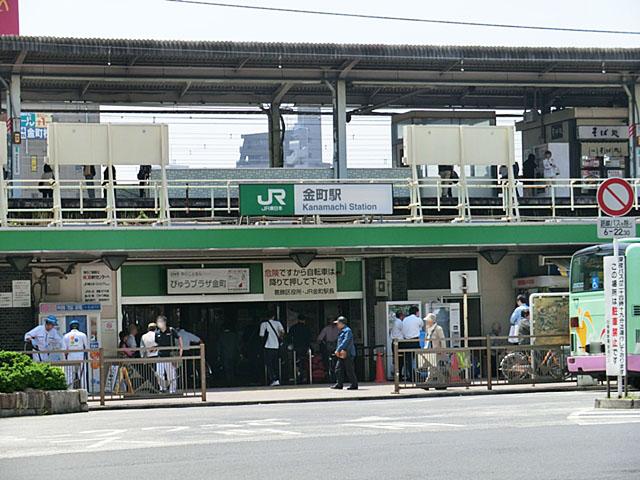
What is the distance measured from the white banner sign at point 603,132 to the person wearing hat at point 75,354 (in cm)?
1807

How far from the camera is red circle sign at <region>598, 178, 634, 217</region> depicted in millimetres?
19531

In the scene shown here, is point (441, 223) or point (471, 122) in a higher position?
point (471, 122)

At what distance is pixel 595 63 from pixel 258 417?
22.0m

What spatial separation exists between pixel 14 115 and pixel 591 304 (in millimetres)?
16998

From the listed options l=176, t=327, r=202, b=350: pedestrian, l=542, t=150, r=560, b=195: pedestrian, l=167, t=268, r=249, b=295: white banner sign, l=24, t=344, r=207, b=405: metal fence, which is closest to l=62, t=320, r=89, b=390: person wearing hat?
l=24, t=344, r=207, b=405: metal fence

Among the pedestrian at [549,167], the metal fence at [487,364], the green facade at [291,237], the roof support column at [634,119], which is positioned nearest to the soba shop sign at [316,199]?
the green facade at [291,237]

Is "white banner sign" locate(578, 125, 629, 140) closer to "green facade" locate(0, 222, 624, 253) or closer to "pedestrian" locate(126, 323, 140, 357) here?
"green facade" locate(0, 222, 624, 253)

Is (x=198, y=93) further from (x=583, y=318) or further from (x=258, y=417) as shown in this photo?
(x=258, y=417)

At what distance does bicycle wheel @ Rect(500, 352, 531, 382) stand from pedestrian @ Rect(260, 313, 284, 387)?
6.00m

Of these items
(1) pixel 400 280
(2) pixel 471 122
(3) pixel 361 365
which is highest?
(2) pixel 471 122

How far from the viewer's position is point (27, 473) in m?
12.4

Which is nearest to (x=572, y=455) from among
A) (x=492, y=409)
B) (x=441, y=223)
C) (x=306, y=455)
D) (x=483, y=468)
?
(x=483, y=468)

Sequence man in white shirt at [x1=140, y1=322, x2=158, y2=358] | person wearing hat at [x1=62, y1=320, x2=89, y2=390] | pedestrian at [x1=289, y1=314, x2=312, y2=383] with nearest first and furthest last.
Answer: person wearing hat at [x1=62, y1=320, x2=89, y2=390] < man in white shirt at [x1=140, y1=322, x2=158, y2=358] < pedestrian at [x1=289, y1=314, x2=312, y2=383]

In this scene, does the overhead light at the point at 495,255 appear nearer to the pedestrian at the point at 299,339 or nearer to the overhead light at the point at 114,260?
the pedestrian at the point at 299,339
